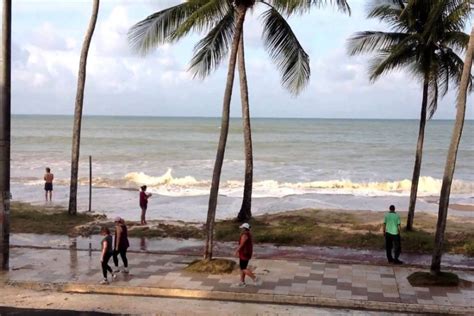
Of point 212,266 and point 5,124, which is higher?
point 5,124

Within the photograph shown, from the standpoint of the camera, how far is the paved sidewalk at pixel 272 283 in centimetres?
1141

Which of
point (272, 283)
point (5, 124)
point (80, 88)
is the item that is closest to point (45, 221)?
point (80, 88)

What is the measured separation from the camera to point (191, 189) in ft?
110

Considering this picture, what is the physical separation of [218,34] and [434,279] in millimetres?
7987

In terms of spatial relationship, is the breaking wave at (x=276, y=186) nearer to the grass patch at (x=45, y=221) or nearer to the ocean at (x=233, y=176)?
the ocean at (x=233, y=176)

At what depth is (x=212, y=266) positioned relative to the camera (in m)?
13.3

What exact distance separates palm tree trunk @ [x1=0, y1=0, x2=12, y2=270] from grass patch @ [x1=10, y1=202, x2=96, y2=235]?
4.77 metres

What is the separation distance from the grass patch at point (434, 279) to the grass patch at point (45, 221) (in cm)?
1047

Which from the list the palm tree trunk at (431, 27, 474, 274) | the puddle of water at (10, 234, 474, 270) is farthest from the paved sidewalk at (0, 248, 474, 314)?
the palm tree trunk at (431, 27, 474, 274)

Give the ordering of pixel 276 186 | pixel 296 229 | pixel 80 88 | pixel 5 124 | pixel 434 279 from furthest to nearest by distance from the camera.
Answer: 1. pixel 276 186
2. pixel 80 88
3. pixel 296 229
4. pixel 5 124
5. pixel 434 279

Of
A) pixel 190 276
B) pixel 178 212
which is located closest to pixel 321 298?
pixel 190 276

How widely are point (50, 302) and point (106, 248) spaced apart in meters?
1.61

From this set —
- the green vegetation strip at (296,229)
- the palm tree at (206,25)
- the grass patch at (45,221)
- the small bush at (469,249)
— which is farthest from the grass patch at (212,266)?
the small bush at (469,249)

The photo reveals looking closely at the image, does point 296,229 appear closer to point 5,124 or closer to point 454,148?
point 454,148
